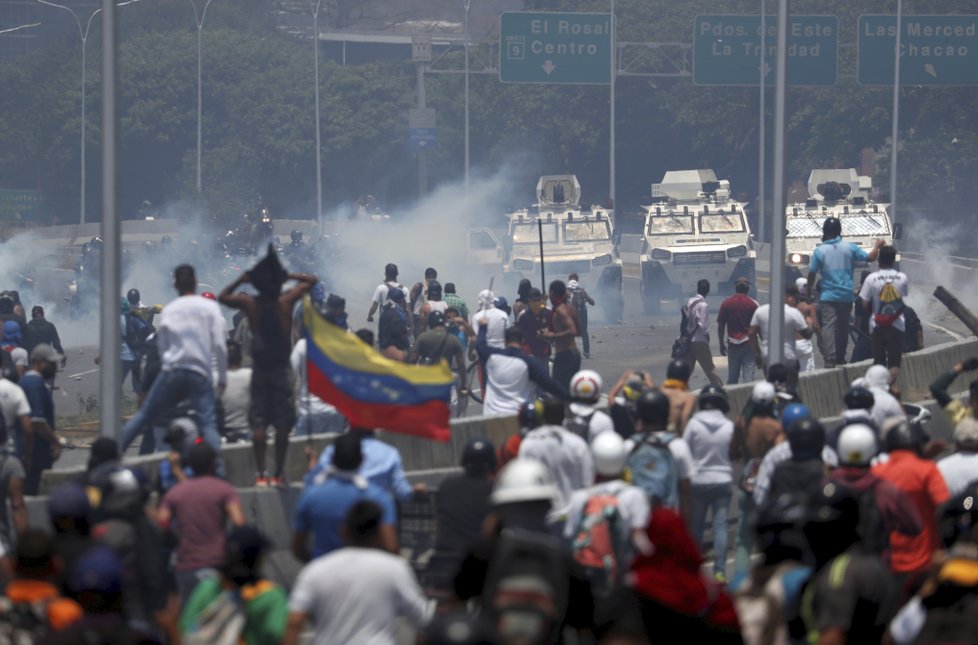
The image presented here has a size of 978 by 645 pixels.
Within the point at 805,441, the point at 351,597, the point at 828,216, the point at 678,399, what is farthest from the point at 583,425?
the point at 828,216

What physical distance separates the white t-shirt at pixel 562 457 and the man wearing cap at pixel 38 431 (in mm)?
3624

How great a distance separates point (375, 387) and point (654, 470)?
218cm

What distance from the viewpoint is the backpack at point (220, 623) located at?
22.5ft

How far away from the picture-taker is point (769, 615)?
632cm

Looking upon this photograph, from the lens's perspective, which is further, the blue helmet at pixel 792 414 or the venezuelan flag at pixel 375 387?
the venezuelan flag at pixel 375 387

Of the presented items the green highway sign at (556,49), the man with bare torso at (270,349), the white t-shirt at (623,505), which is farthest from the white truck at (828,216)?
the white t-shirt at (623,505)

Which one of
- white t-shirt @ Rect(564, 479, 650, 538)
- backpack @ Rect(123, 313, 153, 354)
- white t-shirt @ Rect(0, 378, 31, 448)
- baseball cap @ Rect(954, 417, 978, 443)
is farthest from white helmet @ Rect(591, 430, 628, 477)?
backpack @ Rect(123, 313, 153, 354)

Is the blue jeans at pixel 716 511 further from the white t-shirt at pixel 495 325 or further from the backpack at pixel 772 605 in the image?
the white t-shirt at pixel 495 325

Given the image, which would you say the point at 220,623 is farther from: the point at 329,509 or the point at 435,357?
the point at 435,357

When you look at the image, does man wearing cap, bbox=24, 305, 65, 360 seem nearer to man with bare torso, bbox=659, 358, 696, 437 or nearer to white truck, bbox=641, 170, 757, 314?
man with bare torso, bbox=659, 358, 696, 437

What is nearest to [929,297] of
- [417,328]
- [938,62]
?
[938,62]

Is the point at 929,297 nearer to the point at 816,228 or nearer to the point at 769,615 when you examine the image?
the point at 816,228

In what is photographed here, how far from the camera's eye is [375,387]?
1089 centimetres

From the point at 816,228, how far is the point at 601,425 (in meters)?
24.8
